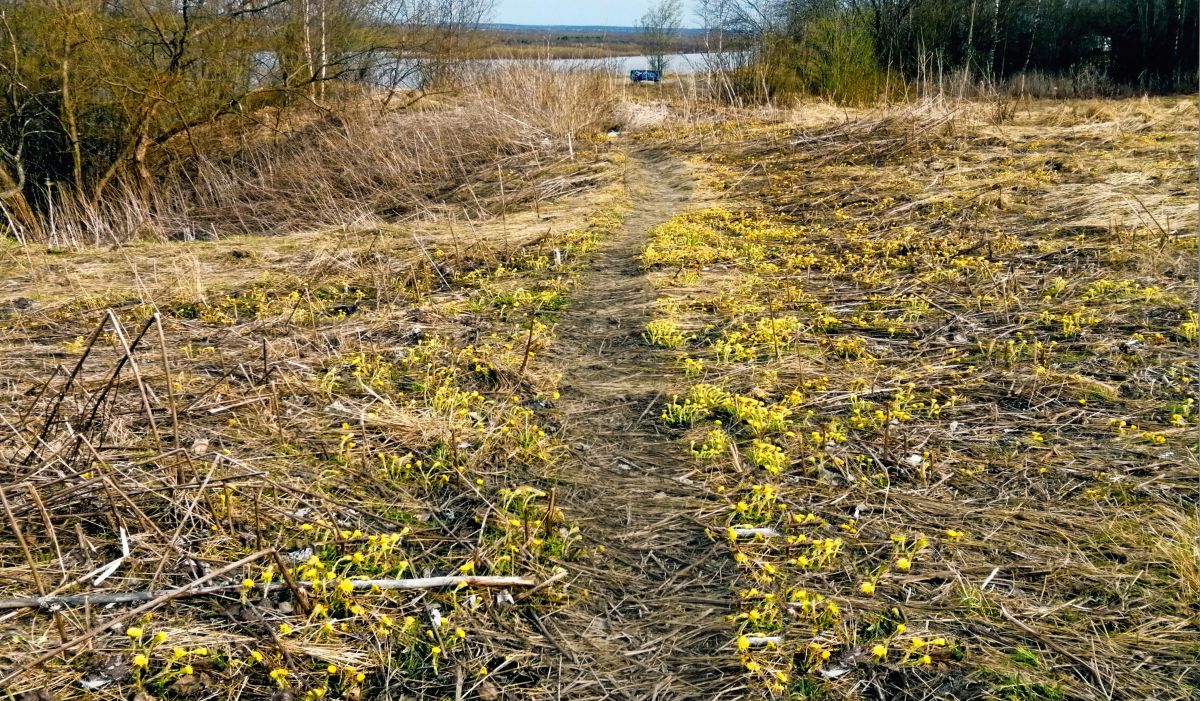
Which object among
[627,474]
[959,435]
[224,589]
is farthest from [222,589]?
[959,435]

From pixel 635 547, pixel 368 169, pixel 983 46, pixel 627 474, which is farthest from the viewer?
pixel 983 46

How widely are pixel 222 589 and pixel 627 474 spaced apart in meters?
1.54

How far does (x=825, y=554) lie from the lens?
273 centimetres

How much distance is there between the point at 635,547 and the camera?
2.89m

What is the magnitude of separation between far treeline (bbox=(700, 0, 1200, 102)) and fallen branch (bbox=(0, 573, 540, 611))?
1707cm

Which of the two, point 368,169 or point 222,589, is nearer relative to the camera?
point 222,589

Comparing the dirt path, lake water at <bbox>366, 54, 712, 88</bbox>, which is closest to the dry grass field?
the dirt path

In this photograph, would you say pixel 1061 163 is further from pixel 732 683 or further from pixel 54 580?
pixel 54 580

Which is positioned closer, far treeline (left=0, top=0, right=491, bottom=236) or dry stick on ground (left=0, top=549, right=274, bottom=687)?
dry stick on ground (left=0, top=549, right=274, bottom=687)

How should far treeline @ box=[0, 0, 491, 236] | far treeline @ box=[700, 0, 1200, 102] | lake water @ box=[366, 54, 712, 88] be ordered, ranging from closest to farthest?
1. far treeline @ box=[0, 0, 491, 236]
2. lake water @ box=[366, 54, 712, 88]
3. far treeline @ box=[700, 0, 1200, 102]

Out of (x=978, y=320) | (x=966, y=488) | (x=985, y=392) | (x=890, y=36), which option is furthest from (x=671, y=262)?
(x=890, y=36)

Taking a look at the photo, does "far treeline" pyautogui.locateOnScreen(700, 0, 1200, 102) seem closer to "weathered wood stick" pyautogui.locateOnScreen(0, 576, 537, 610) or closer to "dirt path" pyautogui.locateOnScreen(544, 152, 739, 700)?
"dirt path" pyautogui.locateOnScreen(544, 152, 739, 700)

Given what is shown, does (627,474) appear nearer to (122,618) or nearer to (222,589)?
(222,589)

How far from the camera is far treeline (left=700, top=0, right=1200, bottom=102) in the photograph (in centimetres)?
1917
